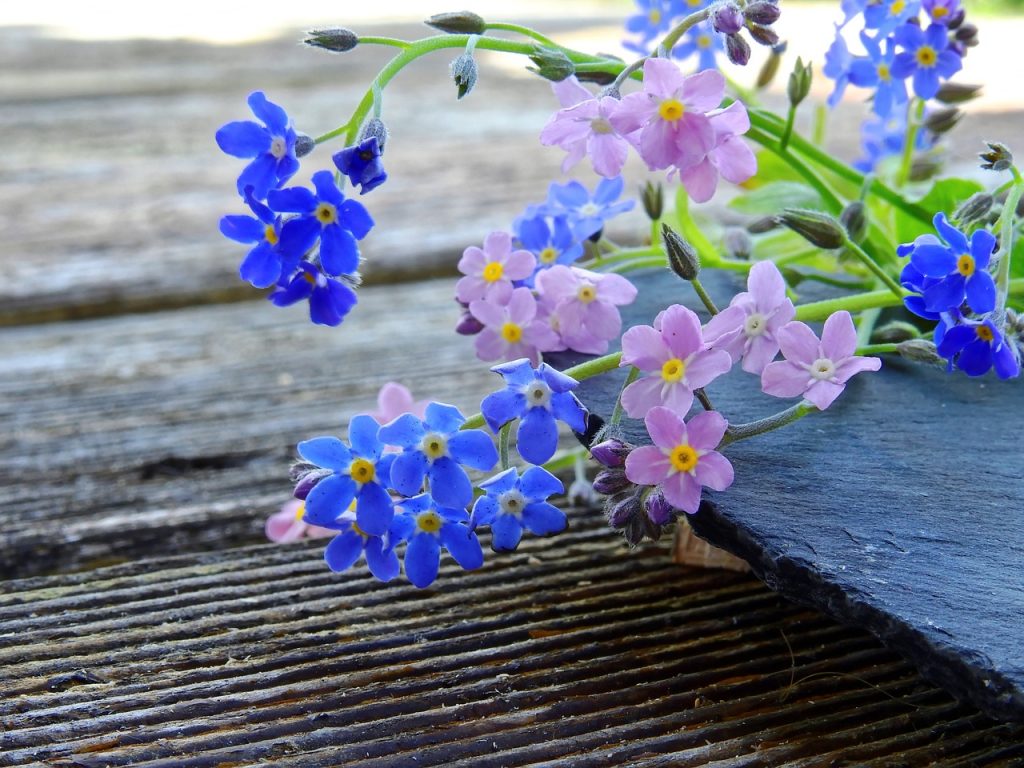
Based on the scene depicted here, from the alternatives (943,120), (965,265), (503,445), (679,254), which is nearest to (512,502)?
(503,445)

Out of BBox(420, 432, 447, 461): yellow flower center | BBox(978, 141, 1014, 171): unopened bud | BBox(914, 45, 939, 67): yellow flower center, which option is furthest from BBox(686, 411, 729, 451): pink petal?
BBox(914, 45, 939, 67): yellow flower center

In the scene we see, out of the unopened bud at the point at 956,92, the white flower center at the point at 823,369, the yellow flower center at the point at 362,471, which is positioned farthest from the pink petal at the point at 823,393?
the unopened bud at the point at 956,92

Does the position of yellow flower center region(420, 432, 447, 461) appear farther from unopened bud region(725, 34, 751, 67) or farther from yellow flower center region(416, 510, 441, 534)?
unopened bud region(725, 34, 751, 67)

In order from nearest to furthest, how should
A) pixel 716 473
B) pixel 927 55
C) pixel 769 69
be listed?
pixel 716 473 → pixel 927 55 → pixel 769 69

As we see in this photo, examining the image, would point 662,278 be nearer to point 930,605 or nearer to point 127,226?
point 930,605

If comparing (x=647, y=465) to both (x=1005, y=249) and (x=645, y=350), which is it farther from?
(x=1005, y=249)

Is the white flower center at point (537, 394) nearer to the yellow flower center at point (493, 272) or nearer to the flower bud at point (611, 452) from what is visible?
the flower bud at point (611, 452)

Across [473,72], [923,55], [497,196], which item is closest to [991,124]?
[497,196]
